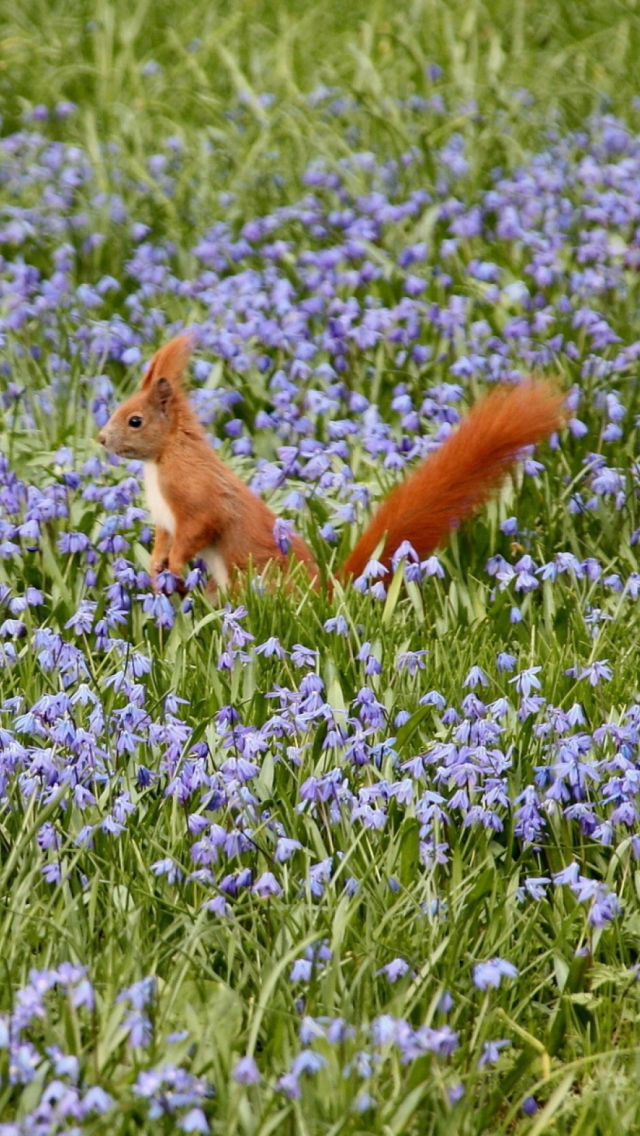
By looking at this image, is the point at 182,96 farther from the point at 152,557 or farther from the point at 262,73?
the point at 152,557

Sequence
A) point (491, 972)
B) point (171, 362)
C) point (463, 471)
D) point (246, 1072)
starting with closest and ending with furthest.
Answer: point (246, 1072), point (491, 972), point (463, 471), point (171, 362)

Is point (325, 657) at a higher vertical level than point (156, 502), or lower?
lower

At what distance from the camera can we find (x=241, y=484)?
3.92 m

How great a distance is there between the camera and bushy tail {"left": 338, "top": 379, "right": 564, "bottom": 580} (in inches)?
145

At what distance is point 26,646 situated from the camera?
3445 mm

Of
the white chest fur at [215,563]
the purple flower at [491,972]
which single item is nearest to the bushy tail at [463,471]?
the white chest fur at [215,563]

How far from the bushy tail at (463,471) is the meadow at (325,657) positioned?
0.09 m

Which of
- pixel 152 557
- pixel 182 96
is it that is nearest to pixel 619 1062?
pixel 152 557

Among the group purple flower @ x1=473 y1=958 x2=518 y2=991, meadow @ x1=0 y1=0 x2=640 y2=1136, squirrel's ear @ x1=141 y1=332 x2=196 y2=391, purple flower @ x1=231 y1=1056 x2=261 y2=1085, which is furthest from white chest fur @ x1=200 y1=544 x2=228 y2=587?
purple flower @ x1=231 y1=1056 x2=261 y2=1085

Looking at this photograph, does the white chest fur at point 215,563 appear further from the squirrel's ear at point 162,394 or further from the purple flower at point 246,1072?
the purple flower at point 246,1072

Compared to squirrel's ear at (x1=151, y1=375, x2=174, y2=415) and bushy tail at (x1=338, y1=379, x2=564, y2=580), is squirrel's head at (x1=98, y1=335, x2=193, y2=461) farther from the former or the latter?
bushy tail at (x1=338, y1=379, x2=564, y2=580)

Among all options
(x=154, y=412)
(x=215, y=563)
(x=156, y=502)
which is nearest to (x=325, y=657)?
(x=215, y=563)

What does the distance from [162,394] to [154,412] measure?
5 centimetres

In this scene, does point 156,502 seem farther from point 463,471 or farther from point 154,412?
point 463,471
